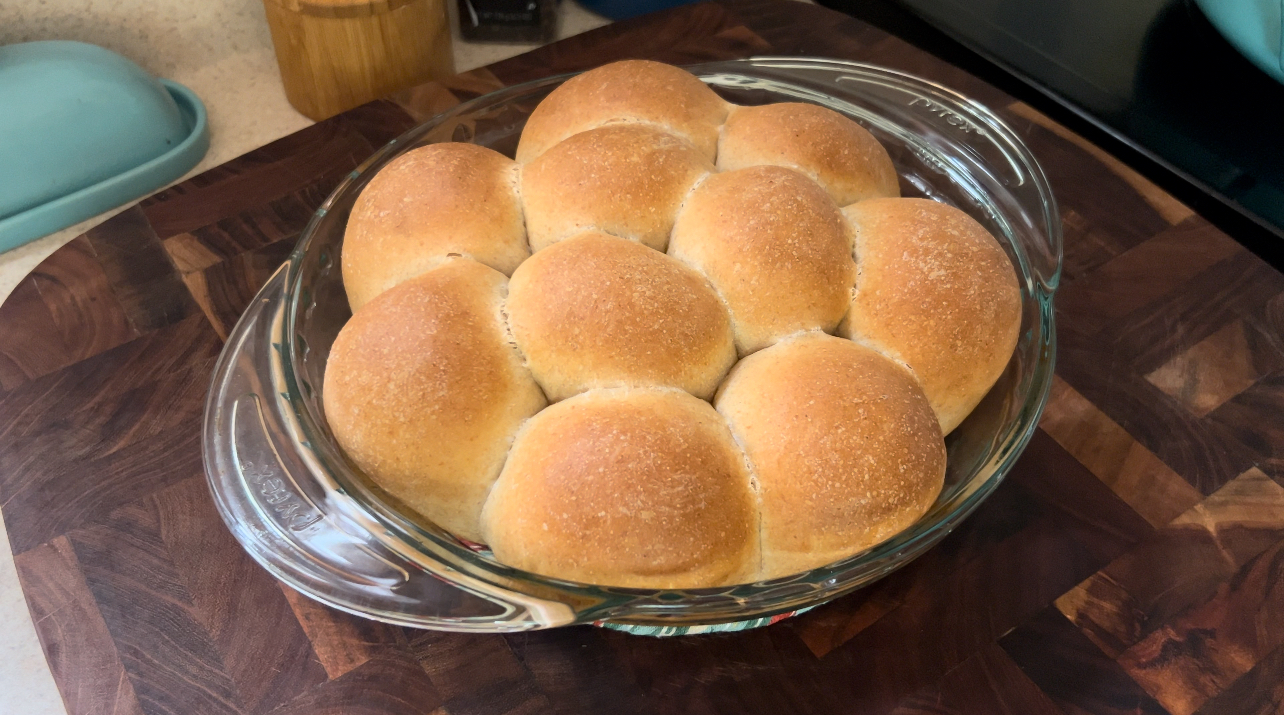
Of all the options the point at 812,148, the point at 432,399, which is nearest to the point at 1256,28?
the point at 812,148

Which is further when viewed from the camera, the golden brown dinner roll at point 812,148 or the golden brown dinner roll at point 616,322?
the golden brown dinner roll at point 812,148

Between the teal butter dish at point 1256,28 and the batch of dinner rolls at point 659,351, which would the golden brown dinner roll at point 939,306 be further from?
the teal butter dish at point 1256,28

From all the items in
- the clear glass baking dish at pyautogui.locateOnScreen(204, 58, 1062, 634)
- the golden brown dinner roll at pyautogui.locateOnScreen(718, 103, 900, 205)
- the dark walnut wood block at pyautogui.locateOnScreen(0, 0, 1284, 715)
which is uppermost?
the golden brown dinner roll at pyautogui.locateOnScreen(718, 103, 900, 205)

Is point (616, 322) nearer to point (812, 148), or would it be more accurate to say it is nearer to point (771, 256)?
point (771, 256)

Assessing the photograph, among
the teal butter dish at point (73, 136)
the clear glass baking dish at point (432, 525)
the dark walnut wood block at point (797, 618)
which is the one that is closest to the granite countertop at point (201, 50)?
the teal butter dish at point (73, 136)

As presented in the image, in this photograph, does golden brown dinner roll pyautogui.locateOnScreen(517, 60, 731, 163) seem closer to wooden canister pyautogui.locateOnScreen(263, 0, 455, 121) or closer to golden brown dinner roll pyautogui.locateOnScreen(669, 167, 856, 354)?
golden brown dinner roll pyautogui.locateOnScreen(669, 167, 856, 354)

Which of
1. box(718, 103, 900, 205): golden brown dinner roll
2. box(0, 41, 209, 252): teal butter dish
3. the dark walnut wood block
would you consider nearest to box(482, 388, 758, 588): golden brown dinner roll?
the dark walnut wood block

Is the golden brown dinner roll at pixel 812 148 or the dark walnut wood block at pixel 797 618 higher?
the golden brown dinner roll at pixel 812 148
